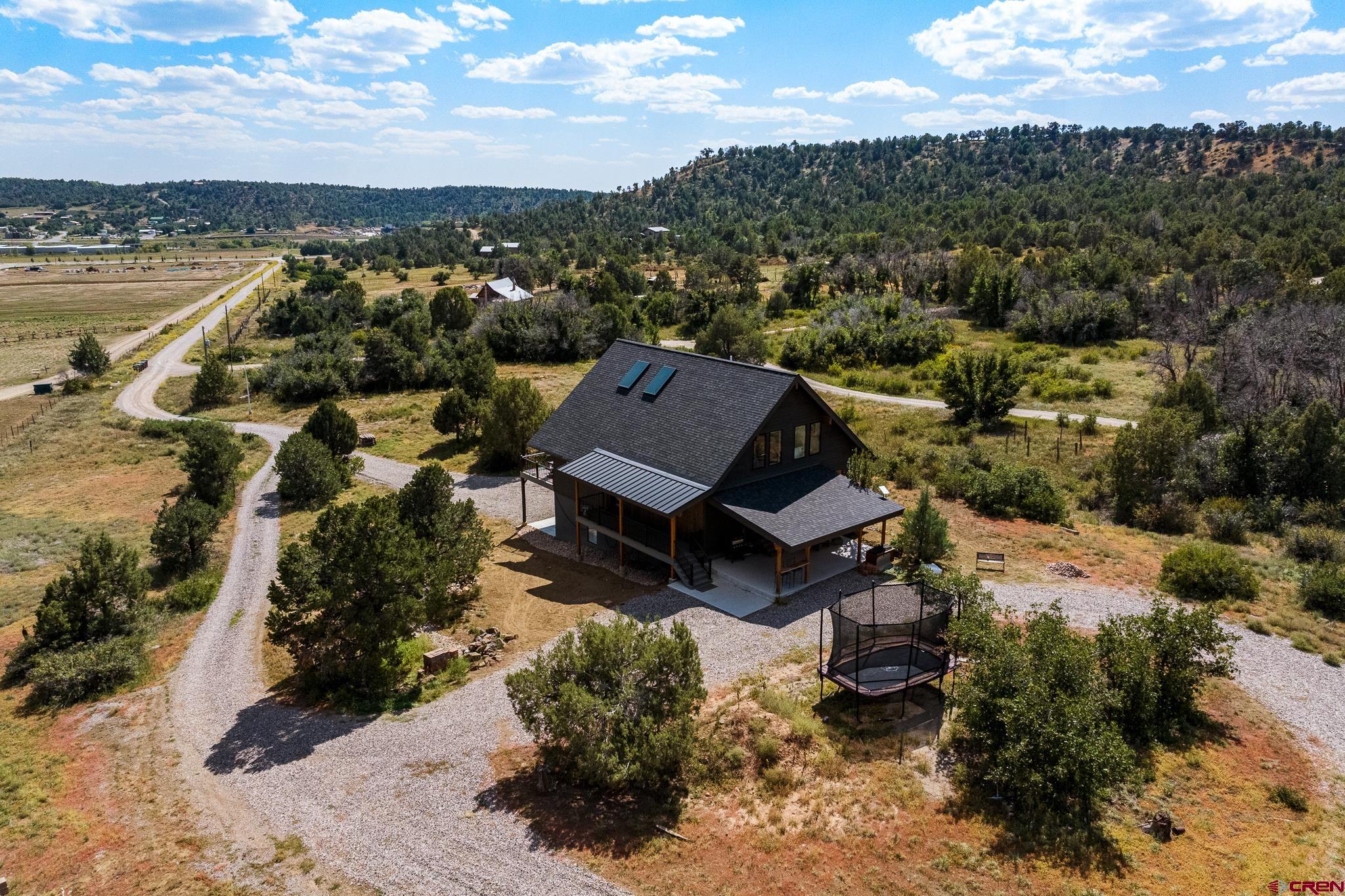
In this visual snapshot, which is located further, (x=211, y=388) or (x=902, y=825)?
(x=211, y=388)

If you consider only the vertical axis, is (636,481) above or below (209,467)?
above

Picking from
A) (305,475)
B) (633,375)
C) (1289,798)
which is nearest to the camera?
(1289,798)

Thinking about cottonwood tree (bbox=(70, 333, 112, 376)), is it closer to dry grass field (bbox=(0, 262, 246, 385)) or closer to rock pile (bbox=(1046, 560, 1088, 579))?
dry grass field (bbox=(0, 262, 246, 385))

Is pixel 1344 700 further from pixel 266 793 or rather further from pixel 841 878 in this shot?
pixel 266 793

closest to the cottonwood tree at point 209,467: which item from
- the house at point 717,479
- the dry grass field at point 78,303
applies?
the house at point 717,479

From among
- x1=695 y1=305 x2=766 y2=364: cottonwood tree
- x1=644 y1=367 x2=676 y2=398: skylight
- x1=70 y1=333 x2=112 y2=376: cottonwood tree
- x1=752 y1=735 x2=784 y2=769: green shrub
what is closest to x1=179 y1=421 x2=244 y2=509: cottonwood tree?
x1=644 y1=367 x2=676 y2=398: skylight

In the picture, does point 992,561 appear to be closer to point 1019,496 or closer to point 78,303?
point 1019,496

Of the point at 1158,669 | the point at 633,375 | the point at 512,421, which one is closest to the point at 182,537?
the point at 512,421
